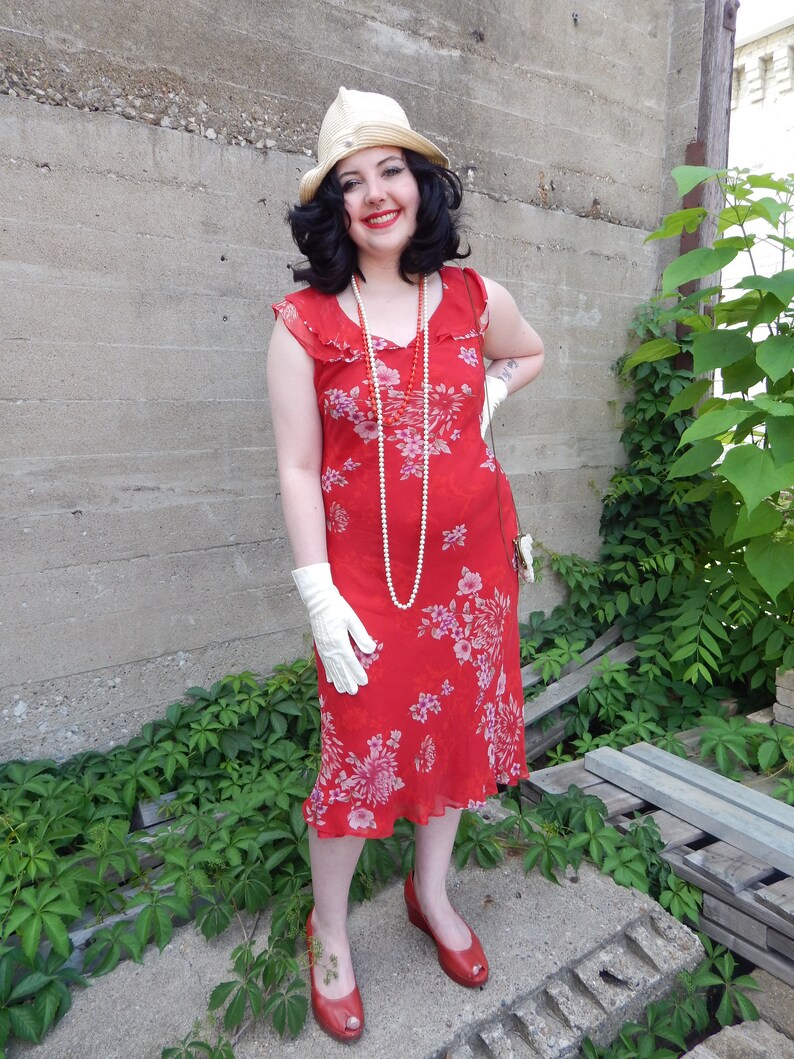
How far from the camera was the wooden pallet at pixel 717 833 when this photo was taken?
77.3 inches

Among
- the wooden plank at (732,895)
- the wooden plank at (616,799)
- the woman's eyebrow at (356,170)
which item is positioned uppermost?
the woman's eyebrow at (356,170)

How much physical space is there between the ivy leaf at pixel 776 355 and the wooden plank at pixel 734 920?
156cm

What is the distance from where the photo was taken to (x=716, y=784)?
7.84 ft

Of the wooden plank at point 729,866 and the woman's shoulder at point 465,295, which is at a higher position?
the woman's shoulder at point 465,295

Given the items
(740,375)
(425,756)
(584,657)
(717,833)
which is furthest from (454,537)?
(584,657)

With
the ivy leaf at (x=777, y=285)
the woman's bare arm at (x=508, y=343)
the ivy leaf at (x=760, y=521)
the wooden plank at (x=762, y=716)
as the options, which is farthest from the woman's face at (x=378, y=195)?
the wooden plank at (x=762, y=716)

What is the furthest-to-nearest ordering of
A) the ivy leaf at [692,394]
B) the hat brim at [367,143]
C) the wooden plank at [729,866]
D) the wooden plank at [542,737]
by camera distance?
the wooden plank at [542,737]
the ivy leaf at [692,394]
the wooden plank at [729,866]
the hat brim at [367,143]

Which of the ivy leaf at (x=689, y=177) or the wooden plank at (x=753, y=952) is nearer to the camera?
the wooden plank at (x=753, y=952)

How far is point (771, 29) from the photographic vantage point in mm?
11617

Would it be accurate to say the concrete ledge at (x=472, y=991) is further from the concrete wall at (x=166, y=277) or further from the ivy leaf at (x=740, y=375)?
the ivy leaf at (x=740, y=375)

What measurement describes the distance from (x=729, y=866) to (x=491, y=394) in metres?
1.54

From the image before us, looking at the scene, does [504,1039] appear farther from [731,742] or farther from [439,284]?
[439,284]

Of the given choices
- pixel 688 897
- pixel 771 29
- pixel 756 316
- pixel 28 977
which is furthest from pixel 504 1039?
pixel 771 29

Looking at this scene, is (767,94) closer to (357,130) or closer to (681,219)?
(681,219)
